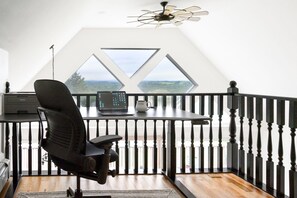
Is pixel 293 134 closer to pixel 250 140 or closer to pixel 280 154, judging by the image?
pixel 280 154

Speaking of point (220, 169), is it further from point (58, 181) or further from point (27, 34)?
point (27, 34)

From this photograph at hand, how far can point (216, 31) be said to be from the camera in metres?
7.17

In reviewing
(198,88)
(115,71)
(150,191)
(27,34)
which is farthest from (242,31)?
(150,191)

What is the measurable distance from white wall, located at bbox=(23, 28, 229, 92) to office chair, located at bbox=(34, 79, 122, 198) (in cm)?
620

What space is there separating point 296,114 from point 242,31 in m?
4.00

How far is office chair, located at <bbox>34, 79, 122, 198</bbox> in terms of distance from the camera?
2.22 meters

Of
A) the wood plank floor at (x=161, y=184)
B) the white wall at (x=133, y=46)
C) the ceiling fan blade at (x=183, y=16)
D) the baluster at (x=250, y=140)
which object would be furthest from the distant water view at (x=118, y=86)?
the baluster at (x=250, y=140)

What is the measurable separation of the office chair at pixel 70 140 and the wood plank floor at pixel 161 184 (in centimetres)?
92

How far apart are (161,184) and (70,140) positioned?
136 cm

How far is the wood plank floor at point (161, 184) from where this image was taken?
10.2 ft

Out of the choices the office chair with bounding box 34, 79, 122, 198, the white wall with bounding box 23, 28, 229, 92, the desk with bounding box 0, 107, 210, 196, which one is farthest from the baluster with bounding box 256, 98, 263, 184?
the white wall with bounding box 23, 28, 229, 92

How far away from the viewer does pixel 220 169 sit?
152 inches

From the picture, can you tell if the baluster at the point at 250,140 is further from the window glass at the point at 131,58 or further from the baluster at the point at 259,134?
the window glass at the point at 131,58

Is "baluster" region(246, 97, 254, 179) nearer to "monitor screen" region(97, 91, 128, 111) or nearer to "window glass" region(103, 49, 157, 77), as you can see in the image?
"monitor screen" region(97, 91, 128, 111)
